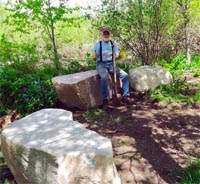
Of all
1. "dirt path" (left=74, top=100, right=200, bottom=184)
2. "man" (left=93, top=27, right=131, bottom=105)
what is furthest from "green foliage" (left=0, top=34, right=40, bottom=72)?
"dirt path" (left=74, top=100, right=200, bottom=184)

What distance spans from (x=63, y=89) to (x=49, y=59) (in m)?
3.55

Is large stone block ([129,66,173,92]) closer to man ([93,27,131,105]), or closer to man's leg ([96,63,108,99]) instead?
man ([93,27,131,105])

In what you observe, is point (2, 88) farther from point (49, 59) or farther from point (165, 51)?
point (165, 51)

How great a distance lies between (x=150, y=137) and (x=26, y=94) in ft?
8.34

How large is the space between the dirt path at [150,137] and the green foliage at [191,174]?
8 cm

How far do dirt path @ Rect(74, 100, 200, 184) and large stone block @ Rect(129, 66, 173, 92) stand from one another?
23.8 inches

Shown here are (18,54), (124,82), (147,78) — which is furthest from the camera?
(18,54)

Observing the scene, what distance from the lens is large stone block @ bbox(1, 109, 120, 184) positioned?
3.56 metres

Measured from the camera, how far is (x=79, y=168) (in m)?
3.57

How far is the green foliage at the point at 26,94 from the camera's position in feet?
21.5

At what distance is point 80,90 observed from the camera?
647 centimetres

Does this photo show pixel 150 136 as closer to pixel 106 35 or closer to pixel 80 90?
pixel 80 90

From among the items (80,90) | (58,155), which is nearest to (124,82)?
(80,90)

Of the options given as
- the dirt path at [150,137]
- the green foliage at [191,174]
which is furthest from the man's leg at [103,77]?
the green foliage at [191,174]
